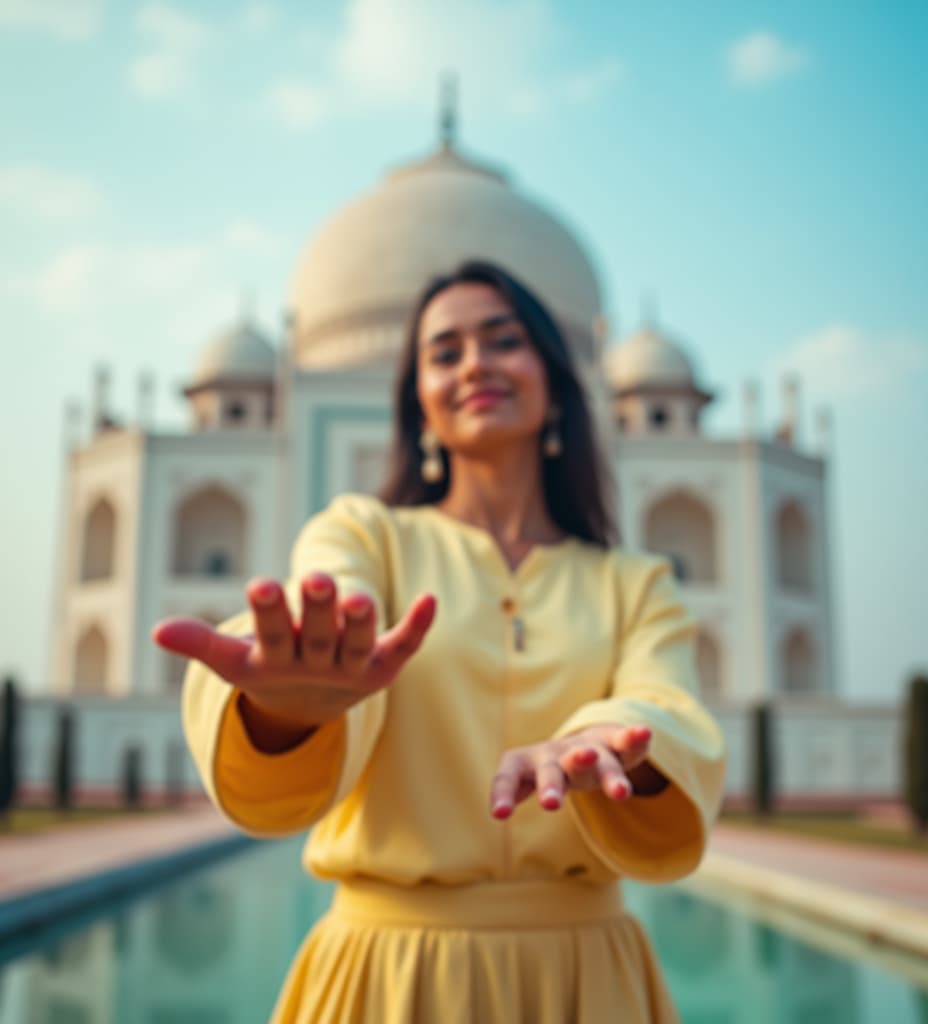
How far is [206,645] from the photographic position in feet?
1.91

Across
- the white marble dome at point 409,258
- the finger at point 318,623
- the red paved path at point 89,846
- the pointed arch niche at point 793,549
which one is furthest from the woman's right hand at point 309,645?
the pointed arch niche at point 793,549

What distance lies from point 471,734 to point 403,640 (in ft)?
0.85

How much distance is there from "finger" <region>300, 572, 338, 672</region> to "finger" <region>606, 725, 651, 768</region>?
0.61 feet

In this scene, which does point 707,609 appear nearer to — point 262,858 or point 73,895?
point 262,858

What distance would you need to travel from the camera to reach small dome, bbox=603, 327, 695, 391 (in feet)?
49.5

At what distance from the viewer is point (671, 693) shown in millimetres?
821

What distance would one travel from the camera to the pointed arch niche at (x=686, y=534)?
14.8 m

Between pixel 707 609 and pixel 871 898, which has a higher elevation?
pixel 707 609

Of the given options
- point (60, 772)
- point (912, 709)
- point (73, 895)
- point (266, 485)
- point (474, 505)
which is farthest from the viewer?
point (266, 485)

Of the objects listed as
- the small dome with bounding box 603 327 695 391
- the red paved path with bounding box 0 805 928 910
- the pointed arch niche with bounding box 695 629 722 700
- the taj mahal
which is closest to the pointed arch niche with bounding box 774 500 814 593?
the taj mahal

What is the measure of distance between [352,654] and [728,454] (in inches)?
533

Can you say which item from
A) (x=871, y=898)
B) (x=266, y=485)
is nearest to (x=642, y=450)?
(x=266, y=485)

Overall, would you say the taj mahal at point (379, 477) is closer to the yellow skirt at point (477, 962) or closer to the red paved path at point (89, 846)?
the red paved path at point (89, 846)

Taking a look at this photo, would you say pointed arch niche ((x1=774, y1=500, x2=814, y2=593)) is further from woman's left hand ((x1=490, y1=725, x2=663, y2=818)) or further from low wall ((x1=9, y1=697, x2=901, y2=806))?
woman's left hand ((x1=490, y1=725, x2=663, y2=818))
